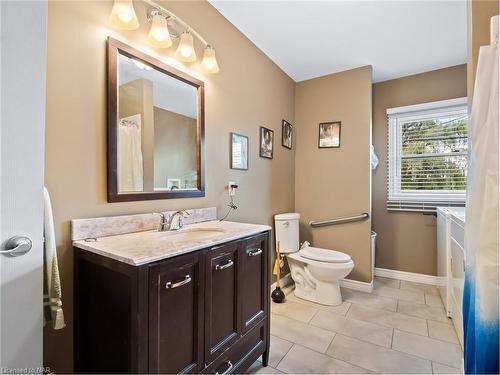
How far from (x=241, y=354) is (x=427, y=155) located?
2.95 metres

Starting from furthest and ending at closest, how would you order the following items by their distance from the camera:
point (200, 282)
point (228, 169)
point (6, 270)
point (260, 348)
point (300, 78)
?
1. point (300, 78)
2. point (228, 169)
3. point (260, 348)
4. point (200, 282)
5. point (6, 270)

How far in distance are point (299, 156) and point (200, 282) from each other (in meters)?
2.39

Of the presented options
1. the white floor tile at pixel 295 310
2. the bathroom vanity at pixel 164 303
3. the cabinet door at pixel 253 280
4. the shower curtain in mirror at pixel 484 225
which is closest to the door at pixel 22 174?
the bathroom vanity at pixel 164 303

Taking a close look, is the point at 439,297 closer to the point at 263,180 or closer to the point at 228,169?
the point at 263,180

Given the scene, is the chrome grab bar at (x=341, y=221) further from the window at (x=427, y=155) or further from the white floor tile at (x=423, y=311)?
the white floor tile at (x=423, y=311)

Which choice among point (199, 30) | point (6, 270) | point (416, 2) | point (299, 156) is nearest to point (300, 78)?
point (299, 156)

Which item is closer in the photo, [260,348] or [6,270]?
[6,270]

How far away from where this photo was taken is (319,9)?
6.14 ft

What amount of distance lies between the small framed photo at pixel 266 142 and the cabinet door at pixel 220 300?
140 centimetres

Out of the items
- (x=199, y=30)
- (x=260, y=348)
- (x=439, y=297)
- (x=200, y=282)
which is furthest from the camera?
(x=439, y=297)

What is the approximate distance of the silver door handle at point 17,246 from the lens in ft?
2.54

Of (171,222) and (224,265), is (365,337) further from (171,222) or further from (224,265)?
(171,222)

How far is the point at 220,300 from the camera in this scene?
1.22m

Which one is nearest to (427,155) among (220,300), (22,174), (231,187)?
(231,187)
